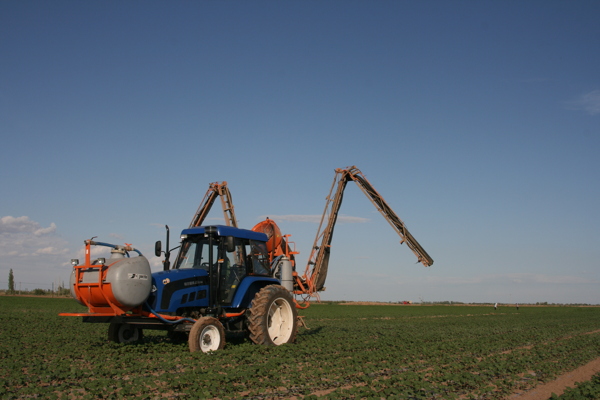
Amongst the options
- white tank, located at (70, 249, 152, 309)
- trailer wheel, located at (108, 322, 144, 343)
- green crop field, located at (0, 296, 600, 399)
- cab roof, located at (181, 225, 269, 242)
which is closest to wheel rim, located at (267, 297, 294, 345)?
green crop field, located at (0, 296, 600, 399)

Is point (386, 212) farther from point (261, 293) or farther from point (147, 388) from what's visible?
point (147, 388)

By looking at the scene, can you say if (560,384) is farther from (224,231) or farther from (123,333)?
(123,333)

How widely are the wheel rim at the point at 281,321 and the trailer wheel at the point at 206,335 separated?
1.80m

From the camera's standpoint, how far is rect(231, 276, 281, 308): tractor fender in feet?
39.3

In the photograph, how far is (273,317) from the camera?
12867 millimetres

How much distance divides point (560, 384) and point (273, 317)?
6273 millimetres

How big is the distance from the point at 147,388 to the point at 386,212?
735 inches

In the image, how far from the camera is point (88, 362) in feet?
31.8

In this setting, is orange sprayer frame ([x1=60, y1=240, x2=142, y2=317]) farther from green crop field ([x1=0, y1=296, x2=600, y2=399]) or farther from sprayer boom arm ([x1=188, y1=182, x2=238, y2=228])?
sprayer boom arm ([x1=188, y1=182, x2=238, y2=228])

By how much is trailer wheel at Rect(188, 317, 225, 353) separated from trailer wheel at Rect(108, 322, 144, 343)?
173 centimetres

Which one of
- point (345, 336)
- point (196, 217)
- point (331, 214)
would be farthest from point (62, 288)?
point (345, 336)

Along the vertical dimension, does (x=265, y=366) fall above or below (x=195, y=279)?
below

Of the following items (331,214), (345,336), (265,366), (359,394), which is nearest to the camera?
(359,394)

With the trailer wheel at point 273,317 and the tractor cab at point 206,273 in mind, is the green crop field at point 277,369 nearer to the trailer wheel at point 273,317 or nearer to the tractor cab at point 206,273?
the trailer wheel at point 273,317
